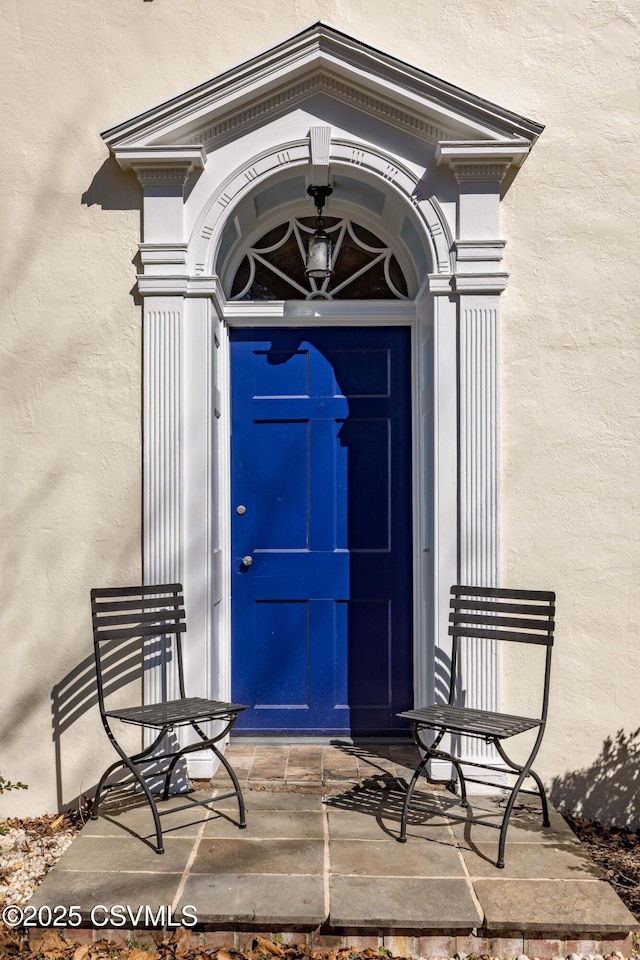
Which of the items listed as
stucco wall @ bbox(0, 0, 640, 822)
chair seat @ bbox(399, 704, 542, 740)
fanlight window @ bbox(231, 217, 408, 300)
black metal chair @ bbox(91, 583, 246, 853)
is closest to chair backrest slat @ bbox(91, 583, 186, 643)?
black metal chair @ bbox(91, 583, 246, 853)

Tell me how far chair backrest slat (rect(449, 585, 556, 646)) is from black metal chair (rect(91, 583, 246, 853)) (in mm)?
1182

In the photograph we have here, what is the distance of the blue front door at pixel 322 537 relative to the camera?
4586 millimetres

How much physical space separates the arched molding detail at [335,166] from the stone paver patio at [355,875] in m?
2.70

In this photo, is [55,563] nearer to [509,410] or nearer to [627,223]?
[509,410]

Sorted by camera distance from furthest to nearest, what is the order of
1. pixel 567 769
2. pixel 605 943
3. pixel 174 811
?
1. pixel 567 769
2. pixel 174 811
3. pixel 605 943

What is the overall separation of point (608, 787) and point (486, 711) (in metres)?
0.93

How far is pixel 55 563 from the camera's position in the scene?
413cm

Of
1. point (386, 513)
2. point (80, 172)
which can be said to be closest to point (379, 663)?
point (386, 513)

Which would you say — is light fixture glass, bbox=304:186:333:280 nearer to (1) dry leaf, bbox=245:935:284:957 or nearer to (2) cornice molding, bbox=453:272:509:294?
(2) cornice molding, bbox=453:272:509:294

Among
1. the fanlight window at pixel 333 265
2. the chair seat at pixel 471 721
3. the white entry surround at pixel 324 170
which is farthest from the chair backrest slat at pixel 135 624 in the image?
the fanlight window at pixel 333 265

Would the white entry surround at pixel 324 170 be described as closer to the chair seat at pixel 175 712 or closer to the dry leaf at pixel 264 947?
the chair seat at pixel 175 712

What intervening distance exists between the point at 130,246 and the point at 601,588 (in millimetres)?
3078

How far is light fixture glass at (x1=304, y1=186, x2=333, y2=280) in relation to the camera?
4.38m

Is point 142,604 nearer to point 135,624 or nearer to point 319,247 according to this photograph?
point 135,624
